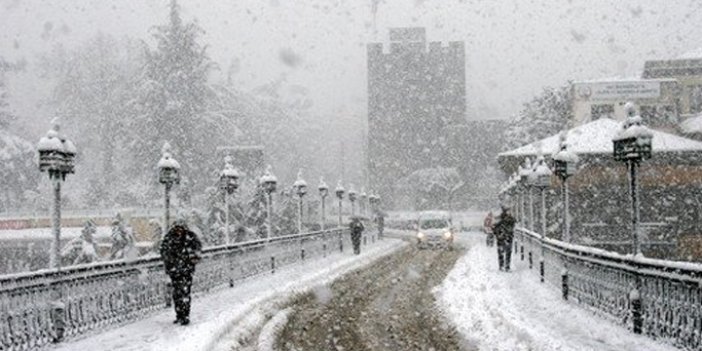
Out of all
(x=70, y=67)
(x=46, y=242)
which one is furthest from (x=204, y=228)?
(x=70, y=67)

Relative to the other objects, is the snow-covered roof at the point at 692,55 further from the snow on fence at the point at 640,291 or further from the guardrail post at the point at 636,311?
the guardrail post at the point at 636,311

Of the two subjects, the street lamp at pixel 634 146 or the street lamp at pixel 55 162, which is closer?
the street lamp at pixel 634 146

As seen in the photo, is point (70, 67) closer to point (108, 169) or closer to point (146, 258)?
point (108, 169)

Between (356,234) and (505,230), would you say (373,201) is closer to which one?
(356,234)

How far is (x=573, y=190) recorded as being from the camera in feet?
174

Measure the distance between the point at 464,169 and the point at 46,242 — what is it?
59281 millimetres

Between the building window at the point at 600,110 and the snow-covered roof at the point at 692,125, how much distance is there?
7.06 metres

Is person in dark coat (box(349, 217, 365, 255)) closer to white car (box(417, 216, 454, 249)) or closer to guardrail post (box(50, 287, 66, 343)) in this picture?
white car (box(417, 216, 454, 249))

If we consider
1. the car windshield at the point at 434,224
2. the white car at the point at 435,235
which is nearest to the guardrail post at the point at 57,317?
the white car at the point at 435,235

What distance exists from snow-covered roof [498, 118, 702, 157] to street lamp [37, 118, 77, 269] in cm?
4071

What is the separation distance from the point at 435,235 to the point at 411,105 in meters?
72.1

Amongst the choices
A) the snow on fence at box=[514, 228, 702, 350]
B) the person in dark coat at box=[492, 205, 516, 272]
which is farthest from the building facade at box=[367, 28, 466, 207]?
the snow on fence at box=[514, 228, 702, 350]

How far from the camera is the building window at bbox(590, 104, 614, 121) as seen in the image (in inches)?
3027

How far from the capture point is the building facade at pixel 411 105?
357 ft
